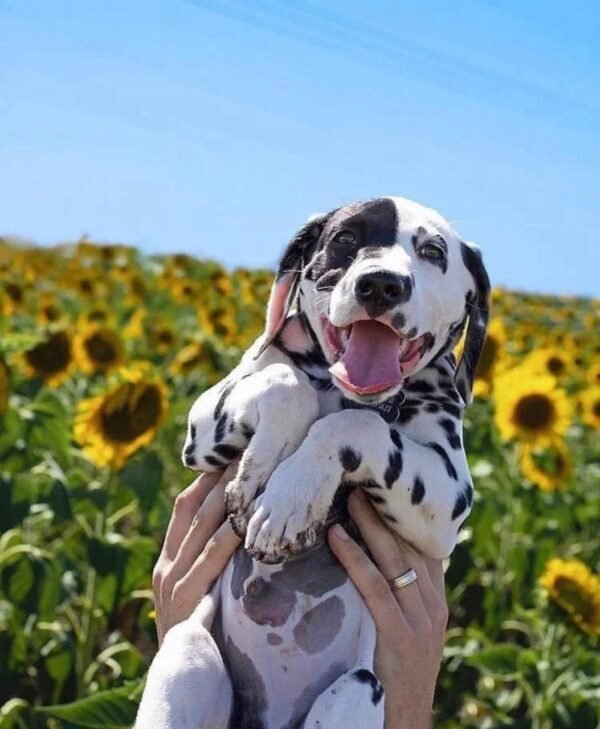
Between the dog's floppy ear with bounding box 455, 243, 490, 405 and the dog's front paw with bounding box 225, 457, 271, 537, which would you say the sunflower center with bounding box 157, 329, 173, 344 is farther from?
the dog's front paw with bounding box 225, 457, 271, 537

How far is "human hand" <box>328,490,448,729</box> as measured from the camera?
270 centimetres

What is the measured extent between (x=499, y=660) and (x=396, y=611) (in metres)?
2.10

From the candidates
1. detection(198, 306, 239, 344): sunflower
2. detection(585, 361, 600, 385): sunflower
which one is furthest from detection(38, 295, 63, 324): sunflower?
detection(585, 361, 600, 385): sunflower

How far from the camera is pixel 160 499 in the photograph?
17.6 feet

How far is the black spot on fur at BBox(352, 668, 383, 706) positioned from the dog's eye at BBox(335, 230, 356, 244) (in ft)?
3.16

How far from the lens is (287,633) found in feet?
8.55

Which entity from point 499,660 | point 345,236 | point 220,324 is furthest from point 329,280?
point 220,324

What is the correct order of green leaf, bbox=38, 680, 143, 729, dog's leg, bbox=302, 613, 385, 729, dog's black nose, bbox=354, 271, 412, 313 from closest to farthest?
dog's leg, bbox=302, 613, 385, 729 < dog's black nose, bbox=354, 271, 412, 313 < green leaf, bbox=38, 680, 143, 729

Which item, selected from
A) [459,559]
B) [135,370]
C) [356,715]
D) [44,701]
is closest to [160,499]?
[135,370]

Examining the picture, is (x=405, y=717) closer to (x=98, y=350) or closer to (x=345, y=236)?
(x=345, y=236)

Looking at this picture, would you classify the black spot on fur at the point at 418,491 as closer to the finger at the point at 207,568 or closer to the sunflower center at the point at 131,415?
the finger at the point at 207,568

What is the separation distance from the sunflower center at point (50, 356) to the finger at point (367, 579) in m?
3.77

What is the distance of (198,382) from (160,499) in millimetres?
3220

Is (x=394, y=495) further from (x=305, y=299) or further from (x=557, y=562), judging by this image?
(x=557, y=562)
